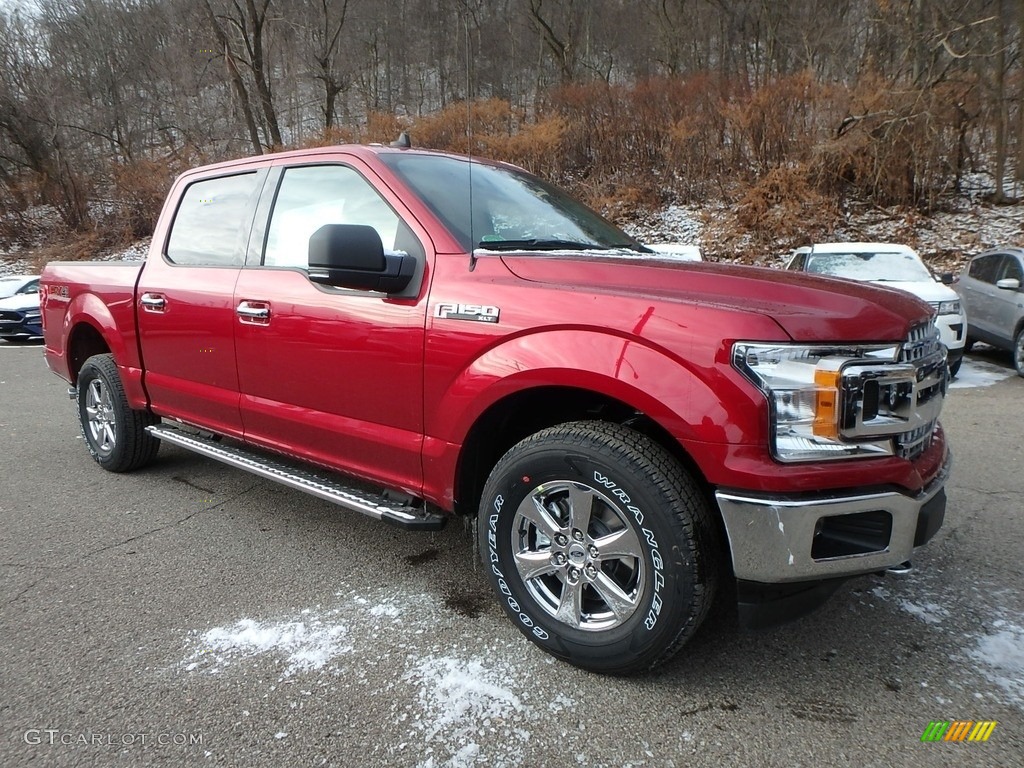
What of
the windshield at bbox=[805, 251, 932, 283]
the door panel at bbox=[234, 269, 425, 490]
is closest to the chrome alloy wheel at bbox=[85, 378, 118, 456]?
the door panel at bbox=[234, 269, 425, 490]

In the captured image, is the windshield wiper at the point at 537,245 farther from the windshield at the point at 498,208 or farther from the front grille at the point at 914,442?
the front grille at the point at 914,442

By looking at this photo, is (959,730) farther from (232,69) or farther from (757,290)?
(232,69)

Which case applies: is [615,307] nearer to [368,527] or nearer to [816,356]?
[816,356]

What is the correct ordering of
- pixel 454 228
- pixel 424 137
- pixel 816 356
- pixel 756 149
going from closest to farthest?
pixel 816 356
pixel 454 228
pixel 756 149
pixel 424 137

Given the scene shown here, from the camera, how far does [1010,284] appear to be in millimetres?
8641

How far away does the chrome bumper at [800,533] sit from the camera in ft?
6.63

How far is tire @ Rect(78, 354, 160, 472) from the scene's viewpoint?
15.0 feet

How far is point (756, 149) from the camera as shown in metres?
17.0

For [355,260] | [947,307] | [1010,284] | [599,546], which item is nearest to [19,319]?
[355,260]

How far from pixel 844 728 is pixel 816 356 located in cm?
115

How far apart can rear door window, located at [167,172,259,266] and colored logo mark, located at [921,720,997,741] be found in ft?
11.5

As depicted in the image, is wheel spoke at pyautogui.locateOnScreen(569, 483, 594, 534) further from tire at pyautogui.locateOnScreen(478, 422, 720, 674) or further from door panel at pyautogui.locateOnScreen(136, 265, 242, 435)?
door panel at pyautogui.locateOnScreen(136, 265, 242, 435)

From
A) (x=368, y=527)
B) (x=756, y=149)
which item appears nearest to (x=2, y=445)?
(x=368, y=527)

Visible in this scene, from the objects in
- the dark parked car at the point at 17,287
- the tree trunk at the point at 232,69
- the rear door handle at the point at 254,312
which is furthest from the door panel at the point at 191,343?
the tree trunk at the point at 232,69
